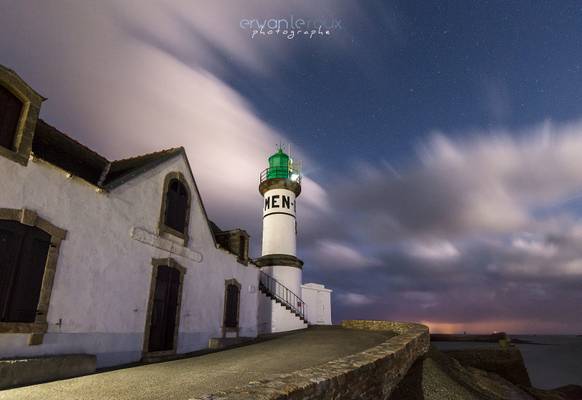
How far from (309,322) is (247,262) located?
9.07 metres

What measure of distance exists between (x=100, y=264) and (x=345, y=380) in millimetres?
7001

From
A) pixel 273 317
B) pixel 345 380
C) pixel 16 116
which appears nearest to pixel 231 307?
pixel 273 317

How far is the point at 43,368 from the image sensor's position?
6918 mm

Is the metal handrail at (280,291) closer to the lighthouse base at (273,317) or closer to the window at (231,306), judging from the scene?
the lighthouse base at (273,317)

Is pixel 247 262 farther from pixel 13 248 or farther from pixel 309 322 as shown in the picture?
pixel 13 248

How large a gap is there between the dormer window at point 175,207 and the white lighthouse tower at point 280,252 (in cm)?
886

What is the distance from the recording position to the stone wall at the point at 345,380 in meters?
4.12

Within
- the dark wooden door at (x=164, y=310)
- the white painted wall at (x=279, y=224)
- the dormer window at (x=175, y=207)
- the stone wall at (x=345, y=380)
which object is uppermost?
the white painted wall at (x=279, y=224)

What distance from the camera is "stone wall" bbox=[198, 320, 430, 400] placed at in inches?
162

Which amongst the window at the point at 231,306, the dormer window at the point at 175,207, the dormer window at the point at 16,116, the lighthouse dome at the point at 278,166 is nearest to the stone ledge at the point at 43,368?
the dormer window at the point at 16,116

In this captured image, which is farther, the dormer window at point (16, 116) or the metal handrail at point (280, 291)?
the metal handrail at point (280, 291)

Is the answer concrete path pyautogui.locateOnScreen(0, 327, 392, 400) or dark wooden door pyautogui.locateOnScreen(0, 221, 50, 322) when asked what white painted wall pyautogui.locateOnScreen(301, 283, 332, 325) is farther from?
dark wooden door pyautogui.locateOnScreen(0, 221, 50, 322)

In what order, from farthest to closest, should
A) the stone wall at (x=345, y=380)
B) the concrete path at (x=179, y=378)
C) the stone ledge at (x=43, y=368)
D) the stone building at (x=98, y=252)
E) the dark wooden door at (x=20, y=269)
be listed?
the stone building at (x=98, y=252) < the dark wooden door at (x=20, y=269) < the stone ledge at (x=43, y=368) < the concrete path at (x=179, y=378) < the stone wall at (x=345, y=380)

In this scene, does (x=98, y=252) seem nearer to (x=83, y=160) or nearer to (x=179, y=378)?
(x=83, y=160)
